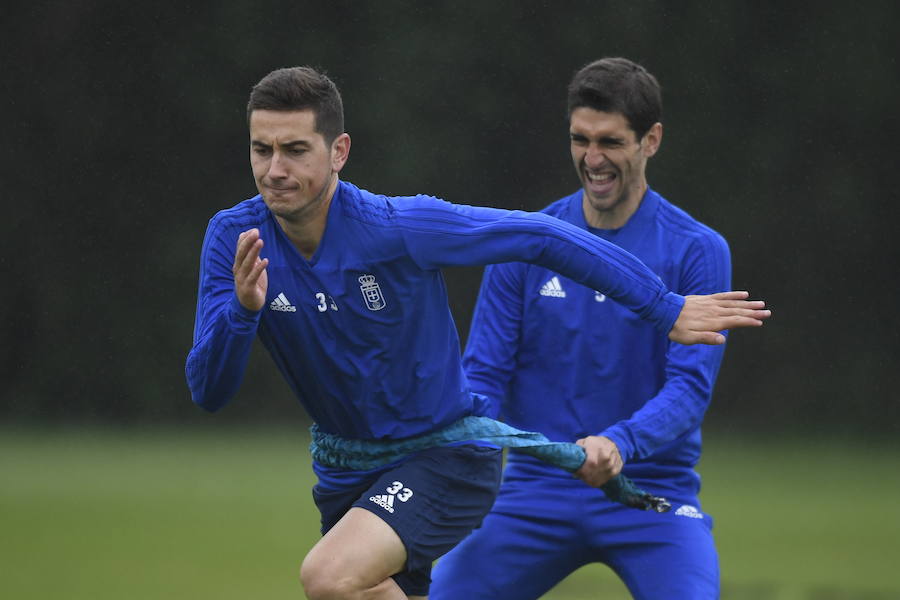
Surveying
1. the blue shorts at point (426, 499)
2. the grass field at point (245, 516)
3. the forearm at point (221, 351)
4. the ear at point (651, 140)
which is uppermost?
the ear at point (651, 140)

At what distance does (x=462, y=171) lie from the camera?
8203 mm

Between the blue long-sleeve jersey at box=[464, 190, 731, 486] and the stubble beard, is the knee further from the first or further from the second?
the blue long-sleeve jersey at box=[464, 190, 731, 486]

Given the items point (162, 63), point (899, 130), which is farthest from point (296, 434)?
point (899, 130)

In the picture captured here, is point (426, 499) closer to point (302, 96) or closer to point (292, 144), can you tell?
point (292, 144)

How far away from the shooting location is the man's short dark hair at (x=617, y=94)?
4191mm

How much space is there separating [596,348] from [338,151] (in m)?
1.03

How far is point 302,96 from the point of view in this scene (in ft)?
11.5

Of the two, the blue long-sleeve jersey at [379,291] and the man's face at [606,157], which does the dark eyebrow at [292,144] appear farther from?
the man's face at [606,157]

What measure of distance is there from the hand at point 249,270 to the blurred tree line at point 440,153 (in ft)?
16.3

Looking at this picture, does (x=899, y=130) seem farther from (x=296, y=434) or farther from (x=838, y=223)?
(x=296, y=434)

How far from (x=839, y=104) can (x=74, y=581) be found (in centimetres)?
494

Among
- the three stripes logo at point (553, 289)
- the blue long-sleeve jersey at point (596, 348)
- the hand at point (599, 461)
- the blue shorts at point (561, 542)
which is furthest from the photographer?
the three stripes logo at point (553, 289)

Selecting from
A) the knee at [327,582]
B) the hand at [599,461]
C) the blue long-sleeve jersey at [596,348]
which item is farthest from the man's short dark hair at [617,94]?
the knee at [327,582]

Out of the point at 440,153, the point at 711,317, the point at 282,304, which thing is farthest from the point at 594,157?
the point at 440,153
